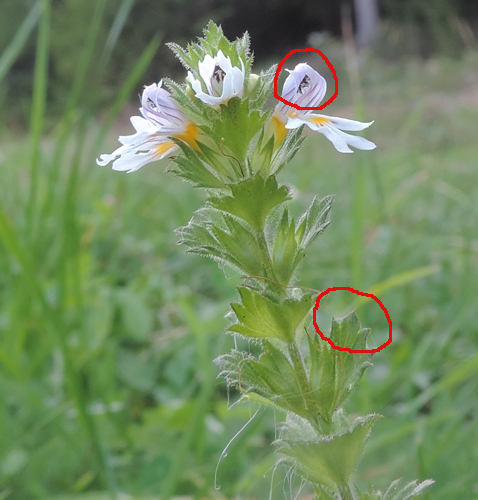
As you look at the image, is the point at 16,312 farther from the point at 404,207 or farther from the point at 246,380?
the point at 404,207

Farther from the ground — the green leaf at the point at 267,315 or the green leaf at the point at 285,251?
the green leaf at the point at 285,251

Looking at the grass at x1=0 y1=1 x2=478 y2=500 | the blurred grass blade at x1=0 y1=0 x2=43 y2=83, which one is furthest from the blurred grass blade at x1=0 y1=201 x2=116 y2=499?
the blurred grass blade at x1=0 y1=0 x2=43 y2=83

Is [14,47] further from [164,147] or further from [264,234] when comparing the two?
[264,234]

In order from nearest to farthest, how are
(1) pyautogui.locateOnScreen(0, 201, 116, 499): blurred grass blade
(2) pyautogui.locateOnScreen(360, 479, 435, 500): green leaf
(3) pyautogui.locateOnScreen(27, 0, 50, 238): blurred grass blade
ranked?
(2) pyautogui.locateOnScreen(360, 479, 435, 500): green leaf, (1) pyautogui.locateOnScreen(0, 201, 116, 499): blurred grass blade, (3) pyautogui.locateOnScreen(27, 0, 50, 238): blurred grass blade

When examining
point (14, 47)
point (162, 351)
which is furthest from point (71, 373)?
point (14, 47)

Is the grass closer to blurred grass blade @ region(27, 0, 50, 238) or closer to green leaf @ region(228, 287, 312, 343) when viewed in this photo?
blurred grass blade @ region(27, 0, 50, 238)

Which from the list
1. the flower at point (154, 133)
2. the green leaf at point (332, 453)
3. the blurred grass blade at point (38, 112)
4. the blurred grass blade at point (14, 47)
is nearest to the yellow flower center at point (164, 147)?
the flower at point (154, 133)

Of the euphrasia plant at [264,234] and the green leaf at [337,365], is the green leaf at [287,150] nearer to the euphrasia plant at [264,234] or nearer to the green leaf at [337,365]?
the euphrasia plant at [264,234]

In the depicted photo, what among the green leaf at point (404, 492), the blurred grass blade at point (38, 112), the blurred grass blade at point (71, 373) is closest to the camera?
the green leaf at point (404, 492)

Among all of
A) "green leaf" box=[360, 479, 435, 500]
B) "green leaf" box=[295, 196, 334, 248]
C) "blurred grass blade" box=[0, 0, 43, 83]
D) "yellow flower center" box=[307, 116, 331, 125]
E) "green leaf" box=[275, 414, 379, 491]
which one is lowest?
"green leaf" box=[360, 479, 435, 500]
